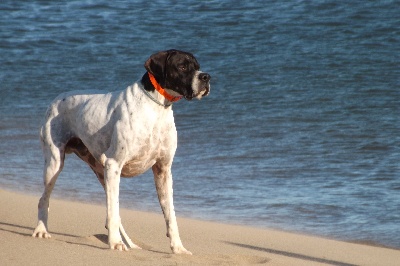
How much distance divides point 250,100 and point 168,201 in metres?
7.06

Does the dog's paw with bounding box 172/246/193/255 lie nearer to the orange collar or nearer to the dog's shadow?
the dog's shadow

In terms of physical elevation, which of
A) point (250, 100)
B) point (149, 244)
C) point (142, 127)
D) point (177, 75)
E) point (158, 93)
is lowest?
point (250, 100)

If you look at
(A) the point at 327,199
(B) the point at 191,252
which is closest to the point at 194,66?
(B) the point at 191,252

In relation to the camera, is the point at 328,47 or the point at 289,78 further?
the point at 328,47

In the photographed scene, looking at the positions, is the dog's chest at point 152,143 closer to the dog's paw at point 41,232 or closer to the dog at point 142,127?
the dog at point 142,127

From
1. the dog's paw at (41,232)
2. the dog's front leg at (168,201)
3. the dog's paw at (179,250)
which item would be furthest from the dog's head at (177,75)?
the dog's paw at (41,232)

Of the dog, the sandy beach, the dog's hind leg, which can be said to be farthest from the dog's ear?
the sandy beach

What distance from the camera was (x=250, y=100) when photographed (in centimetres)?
1412

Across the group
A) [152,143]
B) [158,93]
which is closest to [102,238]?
[152,143]

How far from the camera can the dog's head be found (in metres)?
6.82

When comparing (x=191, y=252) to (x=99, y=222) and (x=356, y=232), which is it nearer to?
(x=99, y=222)

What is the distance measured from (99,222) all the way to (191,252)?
1306 millimetres

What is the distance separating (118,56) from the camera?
1730cm

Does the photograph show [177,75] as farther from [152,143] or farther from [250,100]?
[250,100]
